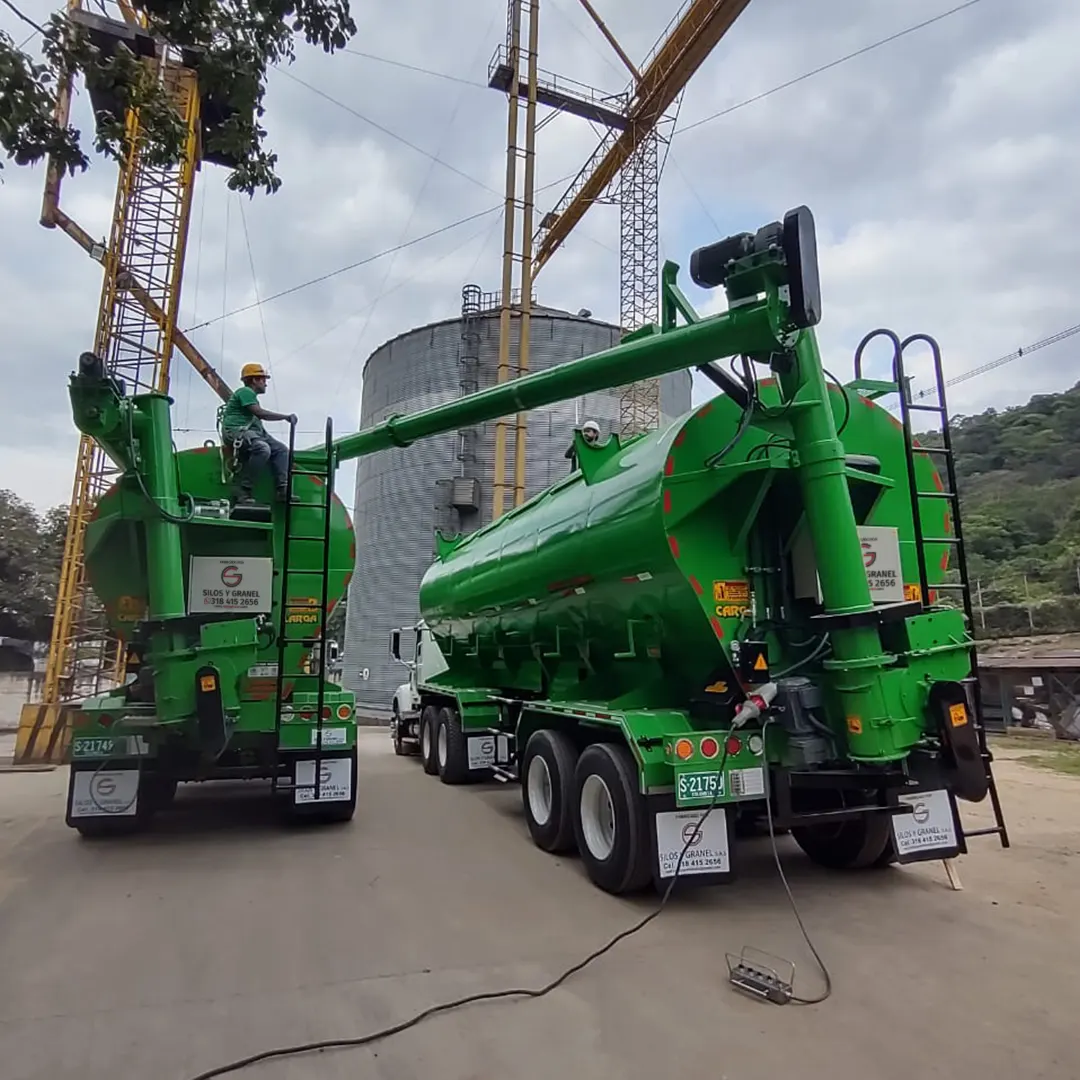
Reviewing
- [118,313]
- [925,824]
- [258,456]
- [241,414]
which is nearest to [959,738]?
[925,824]

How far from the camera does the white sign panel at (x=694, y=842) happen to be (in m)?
5.32

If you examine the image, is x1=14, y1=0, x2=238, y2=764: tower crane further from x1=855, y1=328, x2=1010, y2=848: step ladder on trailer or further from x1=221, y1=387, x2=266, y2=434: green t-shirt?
x1=855, y1=328, x2=1010, y2=848: step ladder on trailer

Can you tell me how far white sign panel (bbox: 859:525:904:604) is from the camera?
5801 millimetres

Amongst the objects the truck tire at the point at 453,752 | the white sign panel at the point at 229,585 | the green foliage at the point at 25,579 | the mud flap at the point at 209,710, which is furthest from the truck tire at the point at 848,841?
the green foliage at the point at 25,579

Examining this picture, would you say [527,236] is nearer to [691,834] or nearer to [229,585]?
[229,585]

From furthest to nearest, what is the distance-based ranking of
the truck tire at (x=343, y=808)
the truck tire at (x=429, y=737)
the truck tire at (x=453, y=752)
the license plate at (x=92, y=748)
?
the truck tire at (x=429, y=737) → the truck tire at (x=453, y=752) → the truck tire at (x=343, y=808) → the license plate at (x=92, y=748)

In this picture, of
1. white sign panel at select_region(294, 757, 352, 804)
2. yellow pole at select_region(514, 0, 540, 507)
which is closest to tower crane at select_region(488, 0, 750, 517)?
yellow pole at select_region(514, 0, 540, 507)

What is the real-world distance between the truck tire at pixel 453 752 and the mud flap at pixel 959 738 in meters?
6.86

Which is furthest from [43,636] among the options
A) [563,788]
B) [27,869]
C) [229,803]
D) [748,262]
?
[748,262]

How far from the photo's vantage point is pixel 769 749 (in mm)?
5562

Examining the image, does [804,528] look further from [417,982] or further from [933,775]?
[417,982]

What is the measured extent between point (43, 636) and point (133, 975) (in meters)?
33.8

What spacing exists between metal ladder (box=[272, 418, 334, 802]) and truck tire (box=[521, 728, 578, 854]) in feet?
6.19

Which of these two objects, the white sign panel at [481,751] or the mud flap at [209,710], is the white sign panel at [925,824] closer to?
the mud flap at [209,710]
